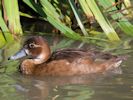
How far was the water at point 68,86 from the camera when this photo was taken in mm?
6037

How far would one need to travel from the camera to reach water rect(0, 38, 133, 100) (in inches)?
A: 238

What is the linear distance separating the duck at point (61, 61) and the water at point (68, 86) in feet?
0.37

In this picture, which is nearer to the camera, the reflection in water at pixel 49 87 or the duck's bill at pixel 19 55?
the reflection in water at pixel 49 87

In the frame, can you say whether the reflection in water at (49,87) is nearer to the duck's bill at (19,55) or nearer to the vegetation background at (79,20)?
the duck's bill at (19,55)

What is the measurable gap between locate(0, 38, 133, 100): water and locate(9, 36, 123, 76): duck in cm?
11

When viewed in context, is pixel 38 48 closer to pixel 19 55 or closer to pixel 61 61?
pixel 19 55

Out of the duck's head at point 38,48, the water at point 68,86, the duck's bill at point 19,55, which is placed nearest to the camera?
the water at point 68,86

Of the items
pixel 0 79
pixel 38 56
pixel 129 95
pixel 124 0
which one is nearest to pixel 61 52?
pixel 38 56

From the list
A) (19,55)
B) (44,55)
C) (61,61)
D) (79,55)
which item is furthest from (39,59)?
(79,55)

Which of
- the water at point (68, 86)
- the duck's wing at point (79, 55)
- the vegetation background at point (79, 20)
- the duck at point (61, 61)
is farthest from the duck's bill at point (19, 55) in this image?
the vegetation background at point (79, 20)

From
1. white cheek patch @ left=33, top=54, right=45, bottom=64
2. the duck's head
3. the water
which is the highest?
the duck's head

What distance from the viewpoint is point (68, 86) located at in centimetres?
645

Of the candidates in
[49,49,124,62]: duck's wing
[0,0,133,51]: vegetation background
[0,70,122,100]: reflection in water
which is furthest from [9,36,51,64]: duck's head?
[0,0,133,51]: vegetation background

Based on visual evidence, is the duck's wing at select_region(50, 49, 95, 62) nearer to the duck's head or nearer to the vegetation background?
the duck's head
